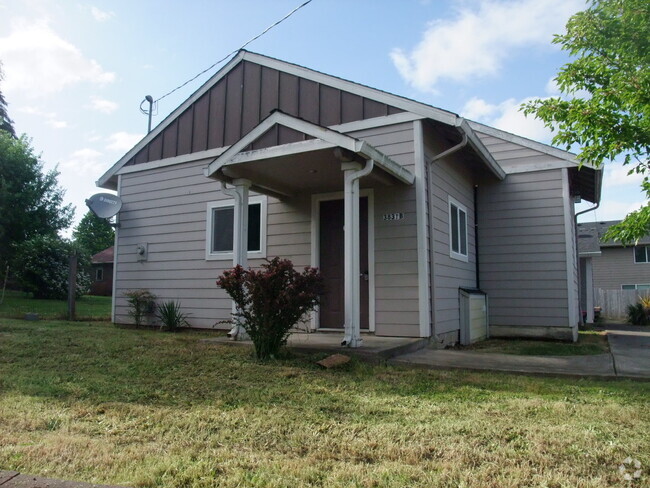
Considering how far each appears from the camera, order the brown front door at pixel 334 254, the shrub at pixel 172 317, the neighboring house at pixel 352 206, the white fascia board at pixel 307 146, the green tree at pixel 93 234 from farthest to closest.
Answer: the green tree at pixel 93 234 → the shrub at pixel 172 317 → the brown front door at pixel 334 254 → the neighboring house at pixel 352 206 → the white fascia board at pixel 307 146

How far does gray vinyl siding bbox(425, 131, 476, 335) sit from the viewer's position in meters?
7.00

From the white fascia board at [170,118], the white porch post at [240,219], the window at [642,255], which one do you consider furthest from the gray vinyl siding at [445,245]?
the window at [642,255]

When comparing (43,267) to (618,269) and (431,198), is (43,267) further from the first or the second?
(618,269)

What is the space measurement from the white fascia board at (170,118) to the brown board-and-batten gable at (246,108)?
59mm

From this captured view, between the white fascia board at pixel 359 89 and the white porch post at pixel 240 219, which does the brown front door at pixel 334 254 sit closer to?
the white porch post at pixel 240 219

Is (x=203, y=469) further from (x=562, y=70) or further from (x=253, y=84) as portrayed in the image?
(x=253, y=84)

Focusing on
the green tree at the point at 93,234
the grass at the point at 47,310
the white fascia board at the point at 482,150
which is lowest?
the grass at the point at 47,310

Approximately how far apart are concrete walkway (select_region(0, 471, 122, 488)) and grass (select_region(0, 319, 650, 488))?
0.35ft

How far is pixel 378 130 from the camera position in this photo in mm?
7129

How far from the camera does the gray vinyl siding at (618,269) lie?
911 inches

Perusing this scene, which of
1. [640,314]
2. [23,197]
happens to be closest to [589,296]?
[640,314]

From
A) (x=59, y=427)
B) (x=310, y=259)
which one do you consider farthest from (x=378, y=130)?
(x=59, y=427)

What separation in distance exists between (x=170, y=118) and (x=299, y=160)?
178 inches

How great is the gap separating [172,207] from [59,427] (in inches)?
257
